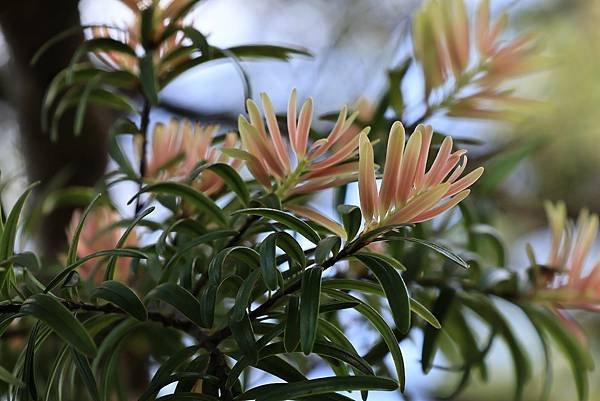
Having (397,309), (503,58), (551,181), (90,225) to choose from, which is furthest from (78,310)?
(551,181)

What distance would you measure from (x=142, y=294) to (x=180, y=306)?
0.22 metres

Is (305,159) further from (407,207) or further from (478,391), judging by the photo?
(478,391)

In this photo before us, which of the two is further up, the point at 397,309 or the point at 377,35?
the point at 377,35

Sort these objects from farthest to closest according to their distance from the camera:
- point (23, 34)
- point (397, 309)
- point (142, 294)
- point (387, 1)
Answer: point (387, 1) < point (23, 34) < point (142, 294) < point (397, 309)

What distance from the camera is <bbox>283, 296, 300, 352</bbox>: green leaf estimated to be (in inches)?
14.2

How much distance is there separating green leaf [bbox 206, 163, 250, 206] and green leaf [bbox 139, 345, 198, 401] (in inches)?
3.4

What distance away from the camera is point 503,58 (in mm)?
640

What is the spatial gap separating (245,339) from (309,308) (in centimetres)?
4

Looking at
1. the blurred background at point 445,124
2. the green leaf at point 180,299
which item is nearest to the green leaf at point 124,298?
the green leaf at point 180,299

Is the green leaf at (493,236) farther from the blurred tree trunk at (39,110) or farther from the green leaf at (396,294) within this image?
the blurred tree trunk at (39,110)

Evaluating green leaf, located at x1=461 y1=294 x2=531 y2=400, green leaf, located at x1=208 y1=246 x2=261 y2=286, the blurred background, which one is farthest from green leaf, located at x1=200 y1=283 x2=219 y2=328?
the blurred background

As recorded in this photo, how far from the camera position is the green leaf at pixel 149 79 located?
20.0 inches

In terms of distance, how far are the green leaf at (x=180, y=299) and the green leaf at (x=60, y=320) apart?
0.05 m

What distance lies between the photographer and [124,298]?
0.37m
